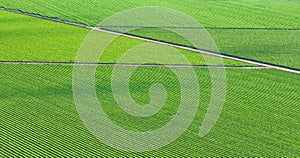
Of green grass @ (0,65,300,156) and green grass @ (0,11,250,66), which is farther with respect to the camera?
green grass @ (0,11,250,66)

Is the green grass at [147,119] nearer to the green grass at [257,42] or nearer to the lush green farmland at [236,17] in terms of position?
the green grass at [257,42]

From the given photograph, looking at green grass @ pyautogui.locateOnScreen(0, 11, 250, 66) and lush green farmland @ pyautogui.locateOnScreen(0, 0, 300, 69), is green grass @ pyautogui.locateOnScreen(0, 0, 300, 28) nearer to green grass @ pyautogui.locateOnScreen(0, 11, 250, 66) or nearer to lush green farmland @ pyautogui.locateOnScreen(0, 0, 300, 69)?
lush green farmland @ pyautogui.locateOnScreen(0, 0, 300, 69)

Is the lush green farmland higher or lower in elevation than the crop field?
higher

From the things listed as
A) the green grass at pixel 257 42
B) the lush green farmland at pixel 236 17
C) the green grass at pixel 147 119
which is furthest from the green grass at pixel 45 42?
the lush green farmland at pixel 236 17

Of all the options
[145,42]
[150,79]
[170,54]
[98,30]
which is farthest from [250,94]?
[98,30]

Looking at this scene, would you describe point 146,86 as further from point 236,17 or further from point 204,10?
point 204,10

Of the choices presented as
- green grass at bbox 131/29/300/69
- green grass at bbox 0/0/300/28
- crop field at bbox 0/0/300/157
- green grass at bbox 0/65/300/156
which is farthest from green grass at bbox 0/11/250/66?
green grass at bbox 0/0/300/28

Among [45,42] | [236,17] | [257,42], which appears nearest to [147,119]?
[45,42]
